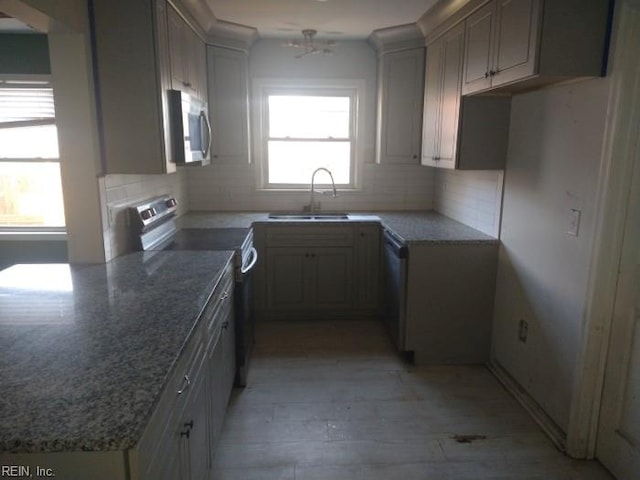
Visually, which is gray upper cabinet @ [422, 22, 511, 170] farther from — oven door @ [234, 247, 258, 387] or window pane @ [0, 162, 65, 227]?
window pane @ [0, 162, 65, 227]

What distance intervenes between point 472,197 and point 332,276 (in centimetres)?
127

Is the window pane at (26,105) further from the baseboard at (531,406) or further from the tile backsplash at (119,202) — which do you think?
the baseboard at (531,406)

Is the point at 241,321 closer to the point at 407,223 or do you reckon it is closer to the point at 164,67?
the point at 164,67

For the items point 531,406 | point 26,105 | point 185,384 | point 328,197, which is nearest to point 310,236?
point 328,197

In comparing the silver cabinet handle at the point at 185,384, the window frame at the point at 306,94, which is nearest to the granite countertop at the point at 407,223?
the window frame at the point at 306,94

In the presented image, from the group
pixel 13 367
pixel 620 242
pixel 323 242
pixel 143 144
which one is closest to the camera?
pixel 13 367

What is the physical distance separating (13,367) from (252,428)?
138 cm

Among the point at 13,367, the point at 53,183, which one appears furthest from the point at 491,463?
the point at 53,183

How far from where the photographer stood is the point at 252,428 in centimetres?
226

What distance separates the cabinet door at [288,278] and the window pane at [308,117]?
1.19 metres

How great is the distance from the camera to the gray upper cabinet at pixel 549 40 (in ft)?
6.08

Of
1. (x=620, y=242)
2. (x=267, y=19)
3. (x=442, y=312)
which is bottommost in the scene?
(x=442, y=312)

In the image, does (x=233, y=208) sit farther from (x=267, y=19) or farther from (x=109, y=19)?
(x=109, y=19)

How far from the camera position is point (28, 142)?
3.55m
